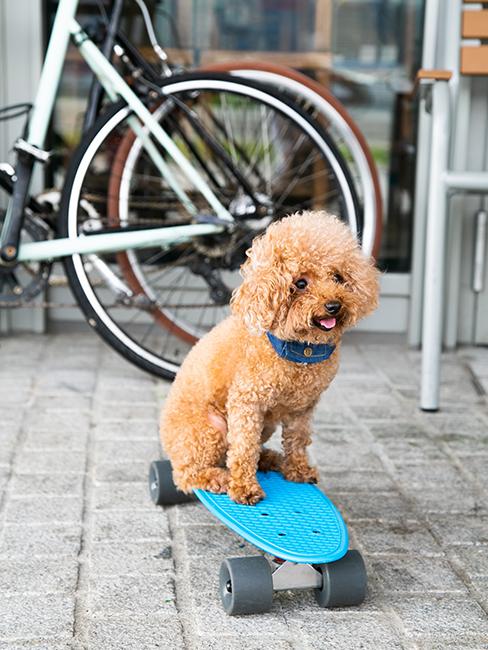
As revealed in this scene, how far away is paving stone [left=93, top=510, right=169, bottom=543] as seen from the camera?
2.19 metres

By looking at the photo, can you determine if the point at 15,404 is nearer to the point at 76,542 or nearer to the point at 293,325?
the point at 76,542

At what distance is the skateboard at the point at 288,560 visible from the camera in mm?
1833

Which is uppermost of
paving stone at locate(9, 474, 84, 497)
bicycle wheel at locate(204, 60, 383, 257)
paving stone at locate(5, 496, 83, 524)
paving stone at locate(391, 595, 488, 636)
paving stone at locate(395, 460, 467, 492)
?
bicycle wheel at locate(204, 60, 383, 257)

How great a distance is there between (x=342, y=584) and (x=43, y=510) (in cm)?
85

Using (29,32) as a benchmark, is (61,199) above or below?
below

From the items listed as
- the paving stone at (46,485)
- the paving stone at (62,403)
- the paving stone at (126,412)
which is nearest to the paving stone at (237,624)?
the paving stone at (46,485)

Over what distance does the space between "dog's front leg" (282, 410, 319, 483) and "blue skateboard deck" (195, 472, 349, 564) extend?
0.9 inches

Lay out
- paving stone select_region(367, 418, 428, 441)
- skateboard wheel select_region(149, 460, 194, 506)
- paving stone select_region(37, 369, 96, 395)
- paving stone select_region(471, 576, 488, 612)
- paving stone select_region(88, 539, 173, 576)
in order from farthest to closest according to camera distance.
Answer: paving stone select_region(37, 369, 96, 395), paving stone select_region(367, 418, 428, 441), skateboard wheel select_region(149, 460, 194, 506), paving stone select_region(88, 539, 173, 576), paving stone select_region(471, 576, 488, 612)

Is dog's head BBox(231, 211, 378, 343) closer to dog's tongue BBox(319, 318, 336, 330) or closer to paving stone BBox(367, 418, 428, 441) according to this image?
dog's tongue BBox(319, 318, 336, 330)

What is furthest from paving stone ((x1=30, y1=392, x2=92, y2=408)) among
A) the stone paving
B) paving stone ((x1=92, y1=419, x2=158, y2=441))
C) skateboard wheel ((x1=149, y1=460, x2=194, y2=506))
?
skateboard wheel ((x1=149, y1=460, x2=194, y2=506))

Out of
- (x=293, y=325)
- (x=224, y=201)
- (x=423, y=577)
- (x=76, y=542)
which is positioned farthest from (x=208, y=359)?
(x=224, y=201)

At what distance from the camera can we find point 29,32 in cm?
392

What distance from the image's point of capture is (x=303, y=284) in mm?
1858

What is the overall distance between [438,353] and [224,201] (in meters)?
0.98
